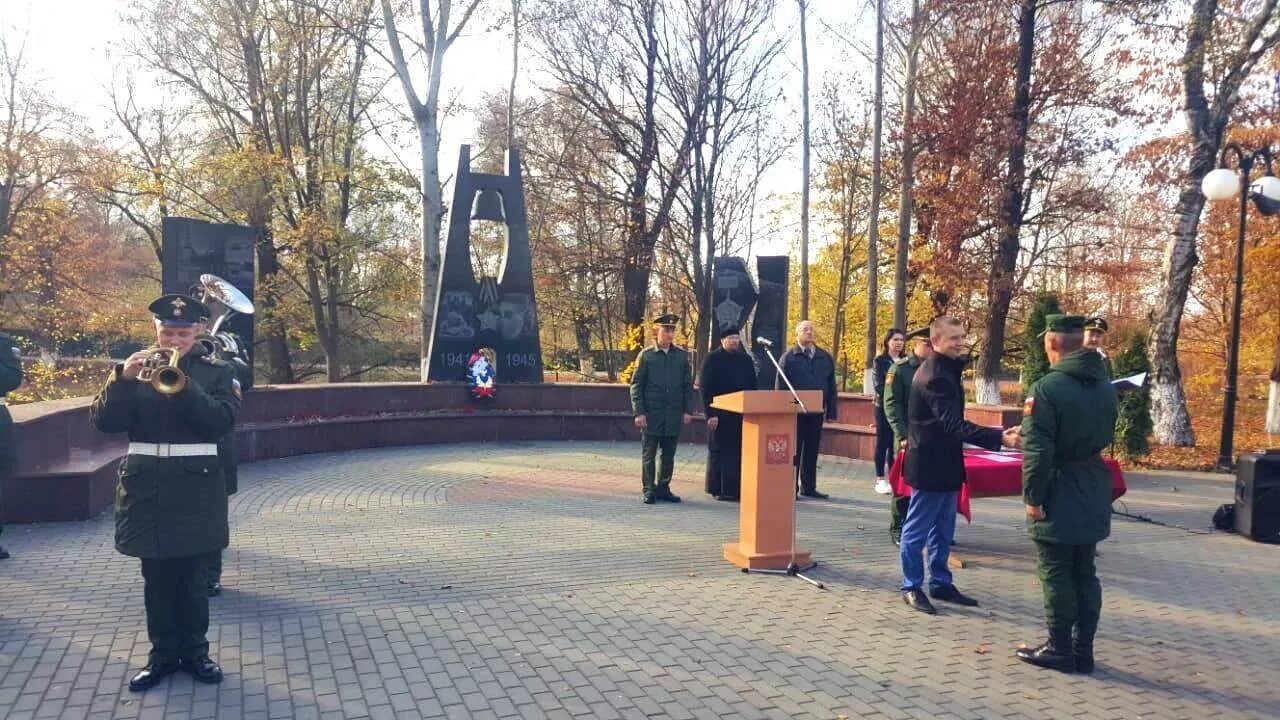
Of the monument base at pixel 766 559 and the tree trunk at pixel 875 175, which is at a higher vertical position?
the tree trunk at pixel 875 175

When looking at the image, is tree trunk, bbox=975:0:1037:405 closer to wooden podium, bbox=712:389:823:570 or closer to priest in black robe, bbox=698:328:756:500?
priest in black robe, bbox=698:328:756:500

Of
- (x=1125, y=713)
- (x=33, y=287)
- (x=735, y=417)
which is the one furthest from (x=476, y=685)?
(x=33, y=287)

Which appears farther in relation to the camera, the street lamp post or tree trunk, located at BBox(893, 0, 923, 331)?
tree trunk, located at BBox(893, 0, 923, 331)

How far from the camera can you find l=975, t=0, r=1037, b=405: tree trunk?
1553 cm

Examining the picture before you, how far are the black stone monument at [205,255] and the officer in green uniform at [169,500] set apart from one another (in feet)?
29.3

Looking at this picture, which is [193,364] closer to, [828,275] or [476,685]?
[476,685]

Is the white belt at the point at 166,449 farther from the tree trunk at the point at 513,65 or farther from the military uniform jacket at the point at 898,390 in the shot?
the tree trunk at the point at 513,65

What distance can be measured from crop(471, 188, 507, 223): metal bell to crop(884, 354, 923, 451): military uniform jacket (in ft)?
34.3

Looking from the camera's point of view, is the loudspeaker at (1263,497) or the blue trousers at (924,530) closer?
the blue trousers at (924,530)

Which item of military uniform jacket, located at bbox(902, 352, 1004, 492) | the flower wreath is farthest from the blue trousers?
the flower wreath

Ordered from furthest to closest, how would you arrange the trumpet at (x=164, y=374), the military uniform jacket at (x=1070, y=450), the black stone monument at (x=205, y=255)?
1. the black stone monument at (x=205, y=255)
2. the military uniform jacket at (x=1070, y=450)
3. the trumpet at (x=164, y=374)

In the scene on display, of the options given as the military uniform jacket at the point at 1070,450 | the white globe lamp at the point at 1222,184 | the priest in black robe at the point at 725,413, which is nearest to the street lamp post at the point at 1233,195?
the white globe lamp at the point at 1222,184

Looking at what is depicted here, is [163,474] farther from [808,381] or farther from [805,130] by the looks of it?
[805,130]

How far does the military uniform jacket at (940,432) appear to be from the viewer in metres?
5.33
